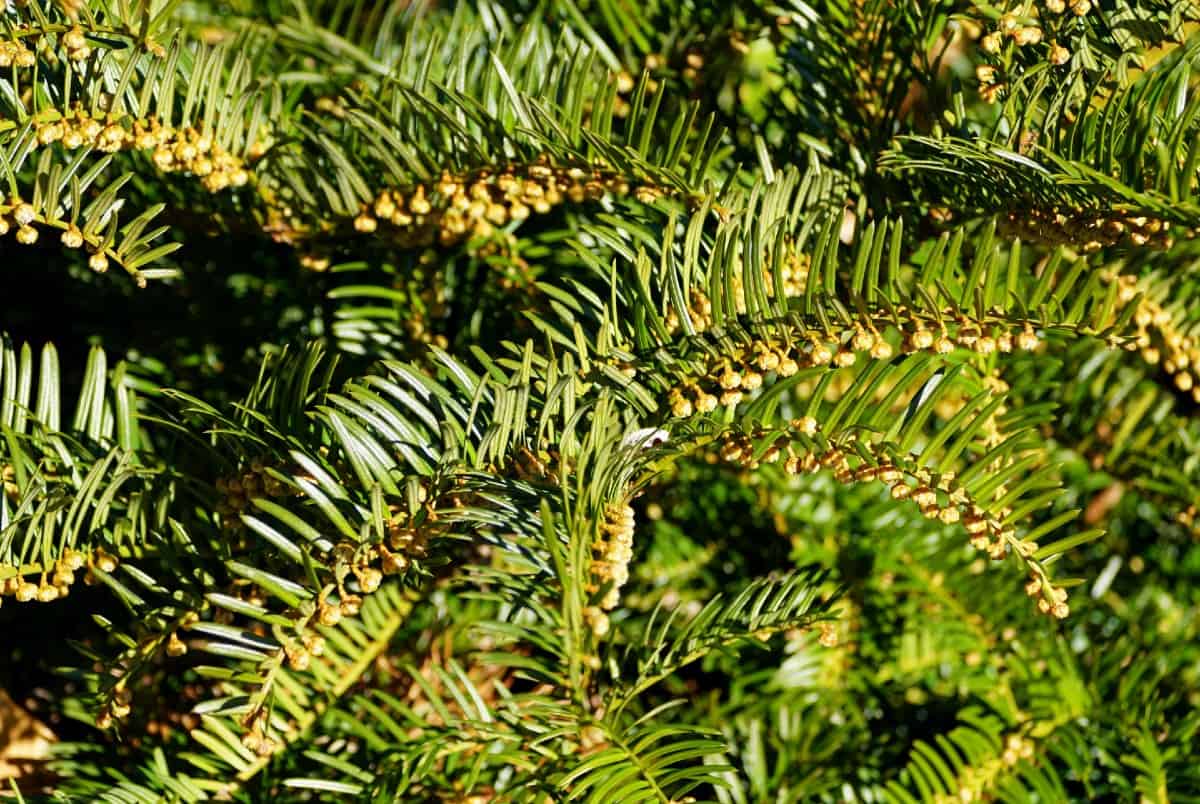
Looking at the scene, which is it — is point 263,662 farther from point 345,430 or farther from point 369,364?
point 369,364

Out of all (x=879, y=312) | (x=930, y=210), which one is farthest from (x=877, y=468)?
(x=930, y=210)

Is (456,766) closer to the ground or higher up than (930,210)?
closer to the ground

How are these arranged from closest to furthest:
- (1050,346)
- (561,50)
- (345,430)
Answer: (345,430) → (561,50) → (1050,346)

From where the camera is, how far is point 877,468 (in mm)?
393

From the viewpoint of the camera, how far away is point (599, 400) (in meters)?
Answer: 0.38

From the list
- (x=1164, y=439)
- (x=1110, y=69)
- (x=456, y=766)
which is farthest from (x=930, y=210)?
(x=456, y=766)

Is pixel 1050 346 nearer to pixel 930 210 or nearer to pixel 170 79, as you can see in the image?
pixel 930 210

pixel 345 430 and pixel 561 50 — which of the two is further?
pixel 561 50

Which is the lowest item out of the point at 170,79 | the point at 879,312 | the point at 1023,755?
the point at 1023,755

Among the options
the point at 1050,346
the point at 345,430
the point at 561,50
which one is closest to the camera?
the point at 345,430

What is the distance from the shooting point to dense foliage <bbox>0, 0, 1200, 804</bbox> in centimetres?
40

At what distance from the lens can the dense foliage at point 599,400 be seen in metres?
0.40

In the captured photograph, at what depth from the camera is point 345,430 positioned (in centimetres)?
38

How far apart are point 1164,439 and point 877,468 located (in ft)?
1.08
